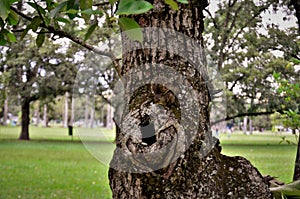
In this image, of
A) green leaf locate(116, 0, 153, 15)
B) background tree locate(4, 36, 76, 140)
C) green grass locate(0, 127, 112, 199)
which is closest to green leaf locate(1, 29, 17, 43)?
green leaf locate(116, 0, 153, 15)

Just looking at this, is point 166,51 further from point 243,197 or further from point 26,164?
point 26,164

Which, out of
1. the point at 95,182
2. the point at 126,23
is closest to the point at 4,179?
the point at 95,182

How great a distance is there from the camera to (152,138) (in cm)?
111

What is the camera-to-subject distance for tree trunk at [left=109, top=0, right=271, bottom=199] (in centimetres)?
111

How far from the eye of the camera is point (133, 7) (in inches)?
26.0

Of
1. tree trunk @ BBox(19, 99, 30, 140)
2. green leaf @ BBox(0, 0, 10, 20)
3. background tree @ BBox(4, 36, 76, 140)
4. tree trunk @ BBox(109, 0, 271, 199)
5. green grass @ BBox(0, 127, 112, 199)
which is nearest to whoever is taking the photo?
green leaf @ BBox(0, 0, 10, 20)

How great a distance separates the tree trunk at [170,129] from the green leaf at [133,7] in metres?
0.48

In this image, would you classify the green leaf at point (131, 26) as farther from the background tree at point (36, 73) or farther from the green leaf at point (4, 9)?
the background tree at point (36, 73)

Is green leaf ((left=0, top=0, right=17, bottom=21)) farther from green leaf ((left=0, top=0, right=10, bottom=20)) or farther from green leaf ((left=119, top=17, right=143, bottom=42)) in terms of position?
green leaf ((left=119, top=17, right=143, bottom=42))

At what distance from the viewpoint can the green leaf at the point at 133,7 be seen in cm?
65

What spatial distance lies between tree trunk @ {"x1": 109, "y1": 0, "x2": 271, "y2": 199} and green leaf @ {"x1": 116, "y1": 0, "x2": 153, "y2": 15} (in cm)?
48

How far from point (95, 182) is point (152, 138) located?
8310 millimetres

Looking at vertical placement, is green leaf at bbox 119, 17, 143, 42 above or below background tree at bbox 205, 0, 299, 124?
below

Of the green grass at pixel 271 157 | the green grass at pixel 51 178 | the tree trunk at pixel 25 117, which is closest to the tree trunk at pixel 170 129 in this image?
the green grass at pixel 271 157
